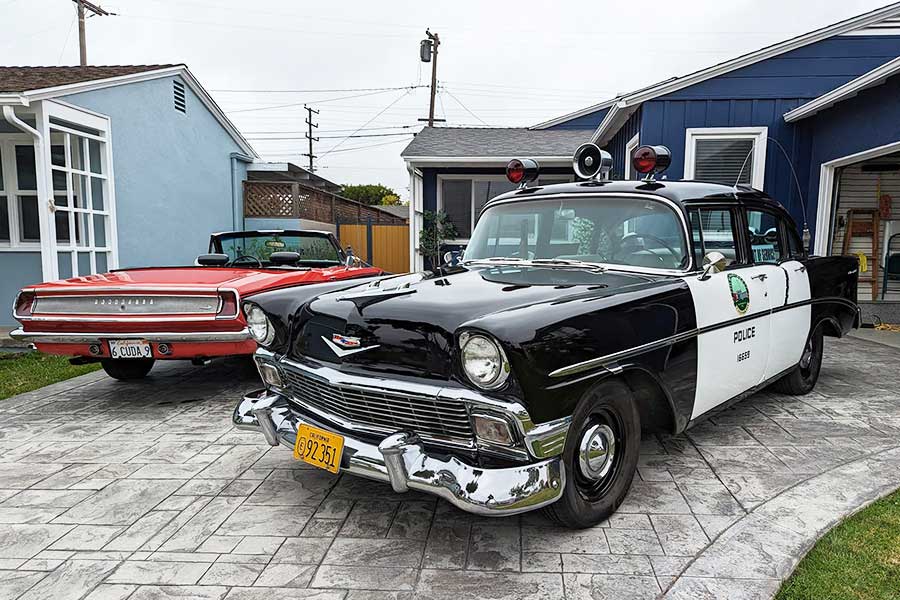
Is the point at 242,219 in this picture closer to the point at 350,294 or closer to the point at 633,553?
the point at 350,294

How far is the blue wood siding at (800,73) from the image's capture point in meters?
9.02

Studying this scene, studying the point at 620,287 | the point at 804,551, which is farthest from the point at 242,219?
the point at 804,551

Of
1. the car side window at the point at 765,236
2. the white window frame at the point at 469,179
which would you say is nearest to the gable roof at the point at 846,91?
the car side window at the point at 765,236

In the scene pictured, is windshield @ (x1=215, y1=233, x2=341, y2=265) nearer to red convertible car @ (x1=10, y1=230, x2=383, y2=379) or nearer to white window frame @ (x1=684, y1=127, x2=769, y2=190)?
red convertible car @ (x1=10, y1=230, x2=383, y2=379)

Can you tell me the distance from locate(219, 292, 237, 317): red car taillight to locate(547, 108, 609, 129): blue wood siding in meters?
14.2

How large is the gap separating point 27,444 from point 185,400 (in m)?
1.24

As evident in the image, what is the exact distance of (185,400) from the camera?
5203 mm

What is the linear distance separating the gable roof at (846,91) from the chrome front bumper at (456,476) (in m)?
7.13

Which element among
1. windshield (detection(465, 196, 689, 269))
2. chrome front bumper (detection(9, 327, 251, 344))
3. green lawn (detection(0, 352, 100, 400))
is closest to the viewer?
windshield (detection(465, 196, 689, 269))

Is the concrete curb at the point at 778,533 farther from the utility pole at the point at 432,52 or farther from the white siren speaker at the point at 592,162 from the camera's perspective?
the utility pole at the point at 432,52

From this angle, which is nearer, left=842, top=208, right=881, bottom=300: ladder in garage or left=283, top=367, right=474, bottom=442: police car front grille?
left=283, top=367, right=474, bottom=442: police car front grille

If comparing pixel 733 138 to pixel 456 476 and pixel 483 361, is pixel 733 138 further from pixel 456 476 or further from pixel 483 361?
pixel 456 476

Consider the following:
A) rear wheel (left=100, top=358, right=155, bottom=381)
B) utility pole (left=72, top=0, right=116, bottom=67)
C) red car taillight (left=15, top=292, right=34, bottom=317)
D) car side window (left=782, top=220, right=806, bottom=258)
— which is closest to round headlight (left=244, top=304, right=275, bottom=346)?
red car taillight (left=15, top=292, right=34, bottom=317)

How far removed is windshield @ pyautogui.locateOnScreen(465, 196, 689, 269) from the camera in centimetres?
350
